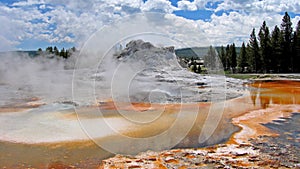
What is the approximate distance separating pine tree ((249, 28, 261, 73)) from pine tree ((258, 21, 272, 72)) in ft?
3.43

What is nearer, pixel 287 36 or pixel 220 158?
pixel 220 158

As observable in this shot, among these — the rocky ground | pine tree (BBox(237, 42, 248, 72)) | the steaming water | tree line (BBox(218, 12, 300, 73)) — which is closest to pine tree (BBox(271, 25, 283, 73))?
tree line (BBox(218, 12, 300, 73))

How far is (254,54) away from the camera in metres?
36.2

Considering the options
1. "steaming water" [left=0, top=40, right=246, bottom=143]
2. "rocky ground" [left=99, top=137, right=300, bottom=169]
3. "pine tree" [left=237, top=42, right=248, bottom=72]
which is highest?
"pine tree" [left=237, top=42, right=248, bottom=72]

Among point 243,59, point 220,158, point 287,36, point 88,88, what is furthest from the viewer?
point 243,59

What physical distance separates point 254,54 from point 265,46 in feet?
8.18

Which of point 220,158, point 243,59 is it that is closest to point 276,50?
point 243,59

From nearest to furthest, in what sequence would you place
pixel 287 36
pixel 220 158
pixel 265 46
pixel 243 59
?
pixel 220 158 < pixel 287 36 < pixel 265 46 < pixel 243 59

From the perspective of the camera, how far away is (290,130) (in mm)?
8734

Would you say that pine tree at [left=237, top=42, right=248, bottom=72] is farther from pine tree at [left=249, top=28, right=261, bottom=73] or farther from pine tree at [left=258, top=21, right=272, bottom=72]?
pine tree at [left=258, top=21, right=272, bottom=72]

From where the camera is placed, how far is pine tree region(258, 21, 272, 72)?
3388cm

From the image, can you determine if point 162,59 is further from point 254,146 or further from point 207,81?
point 254,146

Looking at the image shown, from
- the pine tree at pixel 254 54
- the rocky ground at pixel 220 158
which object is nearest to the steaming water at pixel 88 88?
the rocky ground at pixel 220 158

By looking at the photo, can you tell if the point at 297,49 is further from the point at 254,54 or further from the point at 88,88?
the point at 88,88
